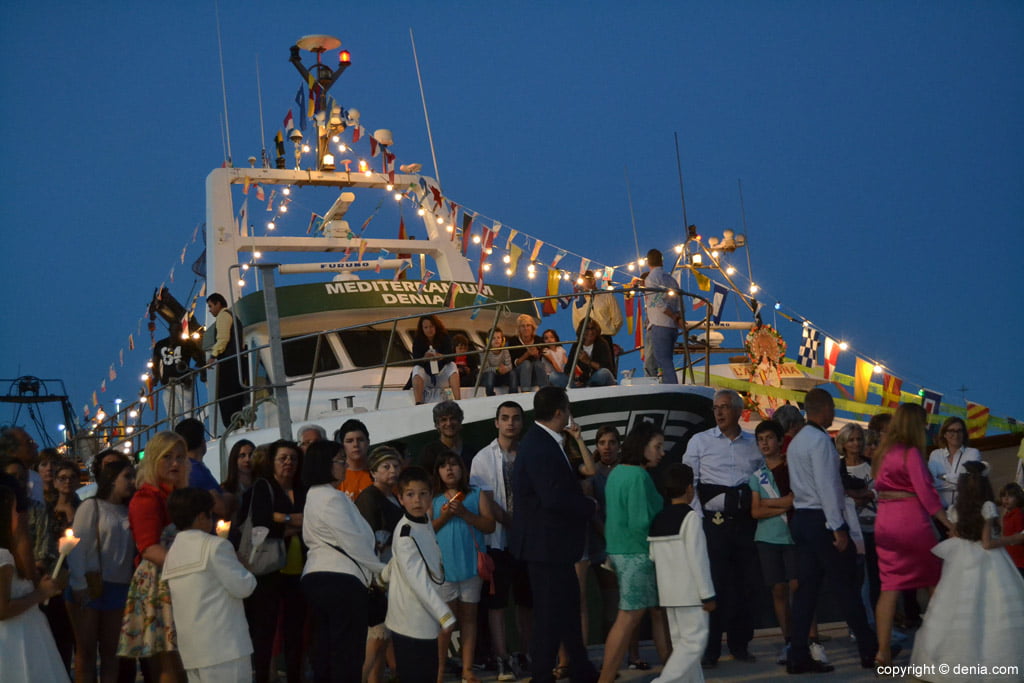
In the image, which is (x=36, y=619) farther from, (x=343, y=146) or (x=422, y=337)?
(x=343, y=146)

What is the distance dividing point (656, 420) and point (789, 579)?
2.04 m

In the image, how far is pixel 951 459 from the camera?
8.05 meters

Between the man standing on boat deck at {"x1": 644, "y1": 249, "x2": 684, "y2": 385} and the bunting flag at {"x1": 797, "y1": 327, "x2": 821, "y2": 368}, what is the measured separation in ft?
16.9

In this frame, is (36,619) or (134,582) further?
(134,582)

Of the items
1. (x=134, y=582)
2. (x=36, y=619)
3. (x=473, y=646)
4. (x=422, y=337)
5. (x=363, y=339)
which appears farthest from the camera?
(x=363, y=339)

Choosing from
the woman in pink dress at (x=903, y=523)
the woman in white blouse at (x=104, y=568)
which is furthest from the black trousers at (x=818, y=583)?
the woman in white blouse at (x=104, y=568)

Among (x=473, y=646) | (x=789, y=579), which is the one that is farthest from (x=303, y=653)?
(x=789, y=579)

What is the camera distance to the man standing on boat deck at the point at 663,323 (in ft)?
29.6

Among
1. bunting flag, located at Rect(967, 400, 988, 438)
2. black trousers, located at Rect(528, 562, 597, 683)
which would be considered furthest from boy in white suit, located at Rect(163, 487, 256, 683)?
bunting flag, located at Rect(967, 400, 988, 438)

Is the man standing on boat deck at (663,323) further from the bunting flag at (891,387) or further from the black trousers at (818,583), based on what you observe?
the bunting flag at (891,387)

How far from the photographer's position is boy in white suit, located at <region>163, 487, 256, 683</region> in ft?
15.8

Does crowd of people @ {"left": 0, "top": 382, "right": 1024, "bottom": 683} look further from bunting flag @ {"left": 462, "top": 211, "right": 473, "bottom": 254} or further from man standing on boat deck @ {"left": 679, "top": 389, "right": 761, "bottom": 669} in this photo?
bunting flag @ {"left": 462, "top": 211, "right": 473, "bottom": 254}

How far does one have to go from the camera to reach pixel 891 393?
13391 millimetres

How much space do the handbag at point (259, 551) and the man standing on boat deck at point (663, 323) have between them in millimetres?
4185
